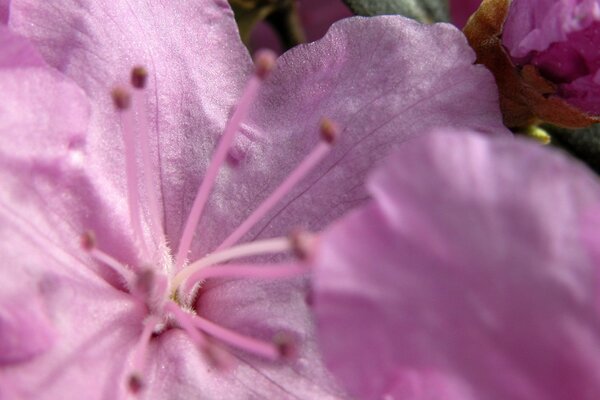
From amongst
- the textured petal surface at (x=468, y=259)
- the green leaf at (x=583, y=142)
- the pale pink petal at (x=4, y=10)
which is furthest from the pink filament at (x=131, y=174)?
the green leaf at (x=583, y=142)

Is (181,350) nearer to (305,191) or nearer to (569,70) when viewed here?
(305,191)

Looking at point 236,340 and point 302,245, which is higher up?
point 302,245

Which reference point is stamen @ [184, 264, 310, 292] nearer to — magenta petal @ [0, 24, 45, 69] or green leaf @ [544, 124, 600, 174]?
magenta petal @ [0, 24, 45, 69]

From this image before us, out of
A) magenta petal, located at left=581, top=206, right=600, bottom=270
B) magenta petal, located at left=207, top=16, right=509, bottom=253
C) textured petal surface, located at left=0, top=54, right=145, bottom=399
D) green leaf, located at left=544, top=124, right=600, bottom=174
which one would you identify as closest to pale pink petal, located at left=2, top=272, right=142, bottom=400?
textured petal surface, located at left=0, top=54, right=145, bottom=399

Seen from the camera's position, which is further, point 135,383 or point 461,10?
point 461,10

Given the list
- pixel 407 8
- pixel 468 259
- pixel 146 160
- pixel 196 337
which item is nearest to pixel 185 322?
pixel 196 337

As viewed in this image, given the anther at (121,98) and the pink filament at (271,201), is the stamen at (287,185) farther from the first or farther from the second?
the anther at (121,98)

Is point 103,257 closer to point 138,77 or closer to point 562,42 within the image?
point 138,77
